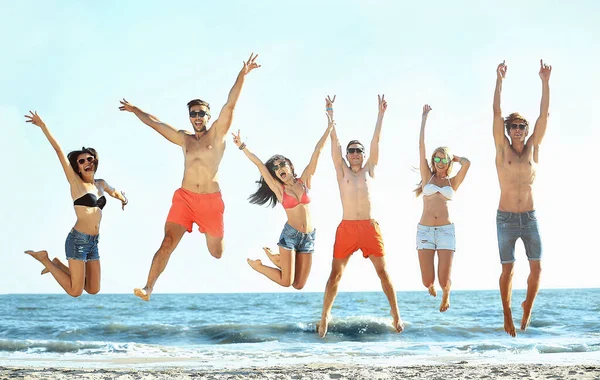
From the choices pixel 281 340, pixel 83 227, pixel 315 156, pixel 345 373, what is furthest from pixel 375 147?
pixel 281 340

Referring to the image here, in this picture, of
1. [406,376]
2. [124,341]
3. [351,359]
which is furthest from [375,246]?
[124,341]

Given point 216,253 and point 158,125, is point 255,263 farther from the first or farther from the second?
point 158,125

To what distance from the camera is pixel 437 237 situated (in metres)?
11.3

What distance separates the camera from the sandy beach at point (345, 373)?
15.5 meters

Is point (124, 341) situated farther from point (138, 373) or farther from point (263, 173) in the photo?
point (263, 173)

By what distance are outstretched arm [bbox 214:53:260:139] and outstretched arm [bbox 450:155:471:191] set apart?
3365mm

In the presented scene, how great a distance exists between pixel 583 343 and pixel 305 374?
11881 millimetres

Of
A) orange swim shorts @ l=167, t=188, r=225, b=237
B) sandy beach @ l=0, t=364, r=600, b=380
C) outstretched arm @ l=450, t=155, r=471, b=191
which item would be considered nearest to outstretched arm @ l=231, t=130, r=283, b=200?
orange swim shorts @ l=167, t=188, r=225, b=237

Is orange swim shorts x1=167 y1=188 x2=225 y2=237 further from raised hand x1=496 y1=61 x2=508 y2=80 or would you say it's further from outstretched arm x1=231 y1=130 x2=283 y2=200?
raised hand x1=496 y1=61 x2=508 y2=80

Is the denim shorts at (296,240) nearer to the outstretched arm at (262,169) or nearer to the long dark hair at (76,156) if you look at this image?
the outstretched arm at (262,169)

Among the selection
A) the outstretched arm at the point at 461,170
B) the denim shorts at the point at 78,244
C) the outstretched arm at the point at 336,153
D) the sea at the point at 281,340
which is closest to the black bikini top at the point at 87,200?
the denim shorts at the point at 78,244

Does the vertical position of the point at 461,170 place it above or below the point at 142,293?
above

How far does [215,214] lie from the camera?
437 inches

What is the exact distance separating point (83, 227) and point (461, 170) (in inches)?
225
